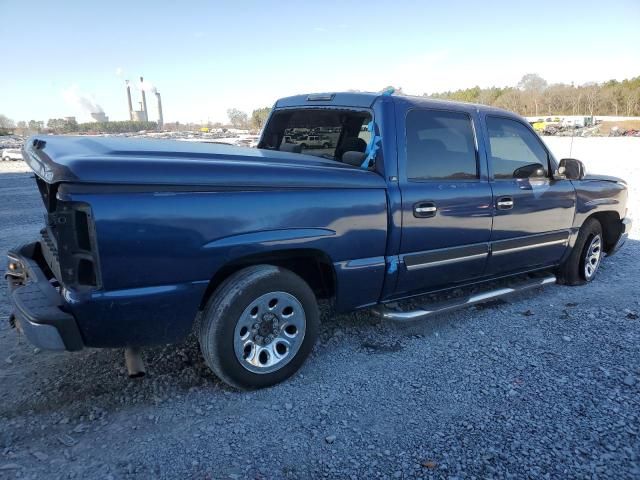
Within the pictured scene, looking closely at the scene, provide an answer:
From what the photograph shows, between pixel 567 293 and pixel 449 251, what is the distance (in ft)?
6.62

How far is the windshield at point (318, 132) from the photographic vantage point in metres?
3.86

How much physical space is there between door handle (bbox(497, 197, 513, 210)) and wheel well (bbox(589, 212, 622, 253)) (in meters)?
1.86

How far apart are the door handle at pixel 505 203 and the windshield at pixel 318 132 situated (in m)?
1.23

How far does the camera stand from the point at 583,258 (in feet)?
16.7

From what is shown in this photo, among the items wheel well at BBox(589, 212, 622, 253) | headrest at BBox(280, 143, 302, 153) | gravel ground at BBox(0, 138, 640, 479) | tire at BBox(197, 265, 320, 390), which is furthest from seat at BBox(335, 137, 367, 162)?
wheel well at BBox(589, 212, 622, 253)

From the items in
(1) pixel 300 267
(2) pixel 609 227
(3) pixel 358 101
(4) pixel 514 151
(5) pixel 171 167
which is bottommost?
(2) pixel 609 227

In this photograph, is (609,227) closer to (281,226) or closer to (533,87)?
(281,226)

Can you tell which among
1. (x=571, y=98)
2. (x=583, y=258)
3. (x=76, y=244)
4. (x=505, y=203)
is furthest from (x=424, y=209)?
(x=571, y=98)

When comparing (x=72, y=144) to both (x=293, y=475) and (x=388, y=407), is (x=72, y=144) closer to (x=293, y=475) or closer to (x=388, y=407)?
Answer: (x=293, y=475)

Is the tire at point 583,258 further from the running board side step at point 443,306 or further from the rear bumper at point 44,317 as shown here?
the rear bumper at point 44,317

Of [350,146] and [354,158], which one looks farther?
[350,146]

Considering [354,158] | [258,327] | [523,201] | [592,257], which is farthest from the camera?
[592,257]

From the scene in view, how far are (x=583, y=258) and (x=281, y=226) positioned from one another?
12.5ft

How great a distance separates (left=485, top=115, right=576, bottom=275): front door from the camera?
158 inches
